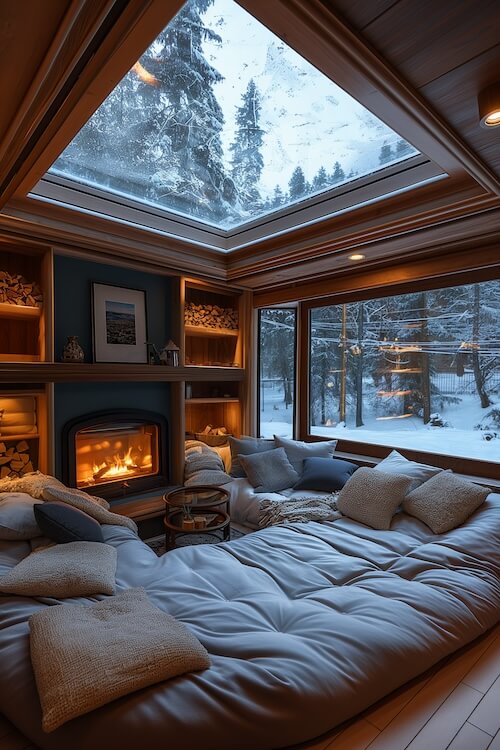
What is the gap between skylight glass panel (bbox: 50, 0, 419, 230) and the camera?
1817 mm

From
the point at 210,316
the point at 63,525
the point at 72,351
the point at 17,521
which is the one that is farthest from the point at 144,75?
the point at 210,316

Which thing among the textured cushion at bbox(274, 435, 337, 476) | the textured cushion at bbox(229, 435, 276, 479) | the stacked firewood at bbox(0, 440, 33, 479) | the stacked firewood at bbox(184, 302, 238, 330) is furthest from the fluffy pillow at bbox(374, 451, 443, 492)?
the stacked firewood at bbox(0, 440, 33, 479)

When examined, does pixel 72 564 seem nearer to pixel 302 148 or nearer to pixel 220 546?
pixel 220 546

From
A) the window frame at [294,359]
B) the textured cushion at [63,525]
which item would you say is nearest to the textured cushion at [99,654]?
the textured cushion at [63,525]

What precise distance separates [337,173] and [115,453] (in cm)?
296

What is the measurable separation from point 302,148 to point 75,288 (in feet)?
6.97

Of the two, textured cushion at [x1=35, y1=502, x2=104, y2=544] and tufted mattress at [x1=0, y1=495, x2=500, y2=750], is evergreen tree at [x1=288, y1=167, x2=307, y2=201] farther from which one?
textured cushion at [x1=35, y1=502, x2=104, y2=544]

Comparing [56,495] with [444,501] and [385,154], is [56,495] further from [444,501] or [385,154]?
[385,154]

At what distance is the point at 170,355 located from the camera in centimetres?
390

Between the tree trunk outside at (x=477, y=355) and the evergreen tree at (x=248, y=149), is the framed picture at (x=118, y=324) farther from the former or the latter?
the tree trunk outside at (x=477, y=355)

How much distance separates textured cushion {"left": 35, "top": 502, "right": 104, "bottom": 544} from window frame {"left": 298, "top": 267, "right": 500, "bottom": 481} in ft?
8.50

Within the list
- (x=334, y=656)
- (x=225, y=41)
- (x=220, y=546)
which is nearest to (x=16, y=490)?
(x=220, y=546)

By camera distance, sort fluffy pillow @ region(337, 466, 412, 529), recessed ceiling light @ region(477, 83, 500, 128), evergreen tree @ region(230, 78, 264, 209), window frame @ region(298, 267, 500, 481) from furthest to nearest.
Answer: window frame @ region(298, 267, 500, 481), fluffy pillow @ region(337, 466, 412, 529), evergreen tree @ region(230, 78, 264, 209), recessed ceiling light @ region(477, 83, 500, 128)

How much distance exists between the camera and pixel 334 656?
4.83 ft
